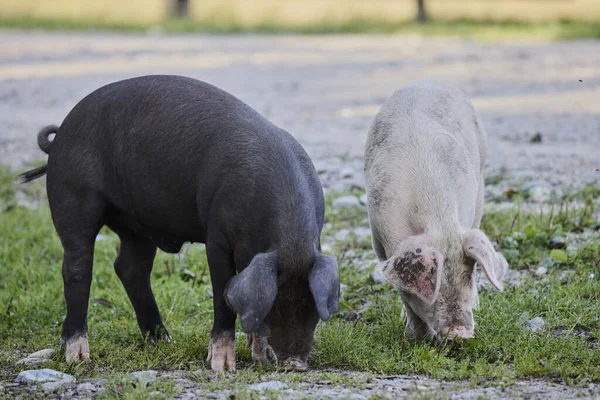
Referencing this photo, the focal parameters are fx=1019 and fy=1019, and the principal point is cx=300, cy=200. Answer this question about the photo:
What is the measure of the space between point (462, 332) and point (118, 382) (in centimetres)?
173

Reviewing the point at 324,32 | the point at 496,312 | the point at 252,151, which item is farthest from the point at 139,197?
the point at 324,32

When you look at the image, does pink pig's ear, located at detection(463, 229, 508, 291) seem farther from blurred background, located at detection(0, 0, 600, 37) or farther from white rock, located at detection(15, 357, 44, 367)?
blurred background, located at detection(0, 0, 600, 37)

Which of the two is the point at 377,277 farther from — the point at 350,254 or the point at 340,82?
the point at 340,82

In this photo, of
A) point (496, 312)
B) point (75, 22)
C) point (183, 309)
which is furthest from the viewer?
point (75, 22)

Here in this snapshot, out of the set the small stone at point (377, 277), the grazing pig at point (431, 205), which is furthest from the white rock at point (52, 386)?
the small stone at point (377, 277)

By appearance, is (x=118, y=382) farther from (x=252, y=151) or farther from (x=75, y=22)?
(x=75, y=22)

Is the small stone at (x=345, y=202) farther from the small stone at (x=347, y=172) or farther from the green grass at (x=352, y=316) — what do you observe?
the small stone at (x=347, y=172)

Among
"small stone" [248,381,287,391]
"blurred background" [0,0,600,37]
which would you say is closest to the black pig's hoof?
"small stone" [248,381,287,391]

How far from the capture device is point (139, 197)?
5.36 metres

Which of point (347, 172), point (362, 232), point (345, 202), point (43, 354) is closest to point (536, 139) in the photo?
point (347, 172)

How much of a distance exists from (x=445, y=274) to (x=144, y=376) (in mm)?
1579

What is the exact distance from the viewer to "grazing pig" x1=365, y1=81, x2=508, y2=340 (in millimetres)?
5102

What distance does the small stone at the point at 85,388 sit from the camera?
482 centimetres

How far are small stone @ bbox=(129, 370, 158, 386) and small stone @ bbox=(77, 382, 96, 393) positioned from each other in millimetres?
200
